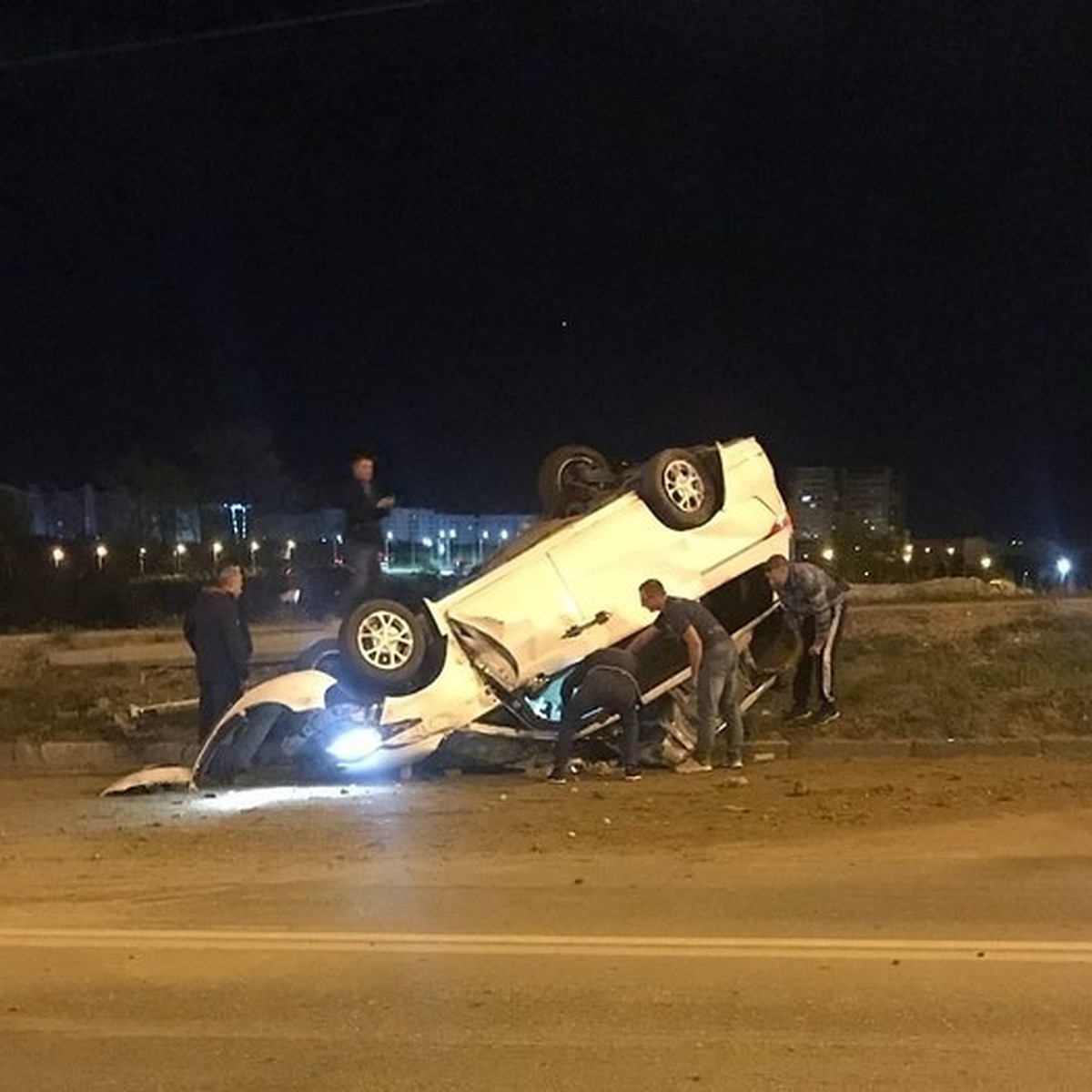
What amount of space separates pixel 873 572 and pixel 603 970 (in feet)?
97.5

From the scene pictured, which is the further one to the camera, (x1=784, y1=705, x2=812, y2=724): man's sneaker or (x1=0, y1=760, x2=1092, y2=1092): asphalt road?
(x1=784, y1=705, x2=812, y2=724): man's sneaker

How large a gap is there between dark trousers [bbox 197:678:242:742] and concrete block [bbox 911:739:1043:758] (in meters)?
5.66

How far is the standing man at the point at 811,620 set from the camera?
12977 millimetres

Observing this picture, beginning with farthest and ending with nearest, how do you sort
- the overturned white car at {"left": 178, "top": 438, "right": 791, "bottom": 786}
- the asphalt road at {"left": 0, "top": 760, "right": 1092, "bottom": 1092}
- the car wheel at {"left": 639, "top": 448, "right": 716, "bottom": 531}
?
the car wheel at {"left": 639, "top": 448, "right": 716, "bottom": 531}, the overturned white car at {"left": 178, "top": 438, "right": 791, "bottom": 786}, the asphalt road at {"left": 0, "top": 760, "right": 1092, "bottom": 1092}

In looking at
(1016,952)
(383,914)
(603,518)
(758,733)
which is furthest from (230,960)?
(758,733)

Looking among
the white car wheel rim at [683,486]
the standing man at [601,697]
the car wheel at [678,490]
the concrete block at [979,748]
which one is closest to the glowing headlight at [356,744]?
the standing man at [601,697]

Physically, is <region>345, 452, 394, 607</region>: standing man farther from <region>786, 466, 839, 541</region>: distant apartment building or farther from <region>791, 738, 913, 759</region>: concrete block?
<region>786, 466, 839, 541</region>: distant apartment building

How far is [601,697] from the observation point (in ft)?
38.9

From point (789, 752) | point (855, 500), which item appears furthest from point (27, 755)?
point (855, 500)

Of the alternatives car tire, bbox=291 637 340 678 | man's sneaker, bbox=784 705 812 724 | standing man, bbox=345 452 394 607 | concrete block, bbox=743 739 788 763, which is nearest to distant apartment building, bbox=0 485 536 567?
man's sneaker, bbox=784 705 812 724

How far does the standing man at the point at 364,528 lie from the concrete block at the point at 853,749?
382cm

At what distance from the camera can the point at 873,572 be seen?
35375 millimetres

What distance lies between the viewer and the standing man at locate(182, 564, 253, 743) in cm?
1310

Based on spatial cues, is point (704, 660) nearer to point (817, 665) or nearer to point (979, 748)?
point (817, 665)
